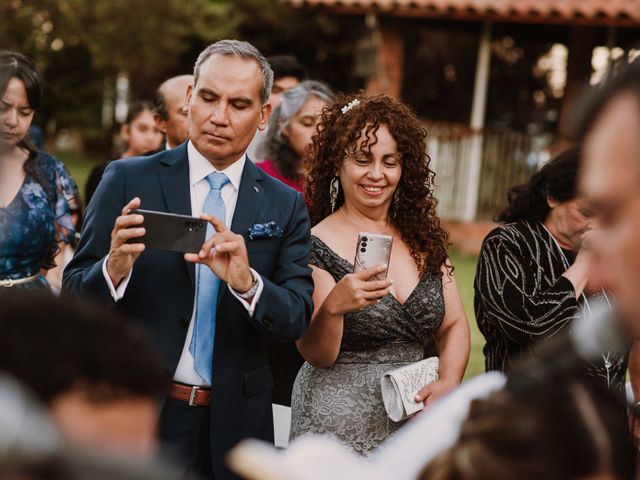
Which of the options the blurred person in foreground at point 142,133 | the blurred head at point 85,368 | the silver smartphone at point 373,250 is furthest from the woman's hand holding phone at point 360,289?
the blurred person in foreground at point 142,133

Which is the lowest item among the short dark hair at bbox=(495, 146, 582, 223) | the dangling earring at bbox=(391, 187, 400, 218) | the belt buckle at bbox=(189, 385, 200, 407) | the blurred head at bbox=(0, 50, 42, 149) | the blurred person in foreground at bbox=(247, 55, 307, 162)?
the belt buckle at bbox=(189, 385, 200, 407)

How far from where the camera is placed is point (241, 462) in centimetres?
140

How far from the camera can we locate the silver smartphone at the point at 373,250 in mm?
3312

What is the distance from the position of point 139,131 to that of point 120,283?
412 cm

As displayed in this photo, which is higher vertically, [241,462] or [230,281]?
[230,281]

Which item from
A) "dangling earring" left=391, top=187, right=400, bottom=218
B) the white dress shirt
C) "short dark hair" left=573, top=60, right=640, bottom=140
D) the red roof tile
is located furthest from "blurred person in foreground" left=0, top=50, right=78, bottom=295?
the red roof tile

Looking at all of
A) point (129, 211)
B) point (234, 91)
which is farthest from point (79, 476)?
point (234, 91)

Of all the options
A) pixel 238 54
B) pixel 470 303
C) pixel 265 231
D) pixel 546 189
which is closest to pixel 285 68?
pixel 546 189

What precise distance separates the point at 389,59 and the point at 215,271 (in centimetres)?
1347

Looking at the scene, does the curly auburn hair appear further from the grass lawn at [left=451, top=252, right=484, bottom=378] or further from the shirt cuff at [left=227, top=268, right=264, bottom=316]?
the shirt cuff at [left=227, top=268, right=264, bottom=316]

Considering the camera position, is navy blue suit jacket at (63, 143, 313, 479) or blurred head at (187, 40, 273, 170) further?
blurred head at (187, 40, 273, 170)

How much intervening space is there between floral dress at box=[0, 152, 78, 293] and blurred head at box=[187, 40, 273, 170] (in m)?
1.21

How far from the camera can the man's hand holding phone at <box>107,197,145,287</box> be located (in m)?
2.83

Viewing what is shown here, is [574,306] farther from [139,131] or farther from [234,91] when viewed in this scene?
[139,131]
